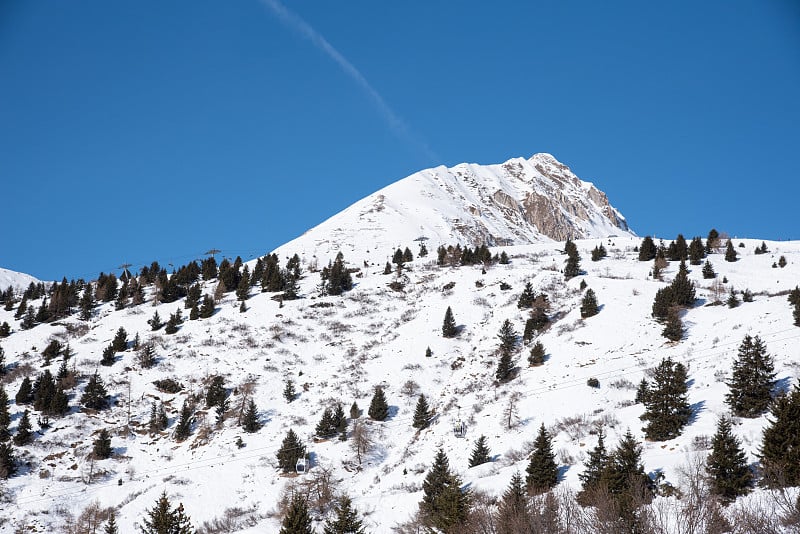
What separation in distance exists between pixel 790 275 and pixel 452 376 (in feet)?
172

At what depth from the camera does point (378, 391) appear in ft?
191

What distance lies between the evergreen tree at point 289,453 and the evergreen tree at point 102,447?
16.5 m

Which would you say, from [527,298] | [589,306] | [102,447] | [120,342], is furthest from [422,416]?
[120,342]

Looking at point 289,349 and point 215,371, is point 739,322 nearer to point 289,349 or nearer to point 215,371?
point 289,349

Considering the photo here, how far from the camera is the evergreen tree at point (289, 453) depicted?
49.3 metres

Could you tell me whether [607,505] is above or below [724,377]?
below

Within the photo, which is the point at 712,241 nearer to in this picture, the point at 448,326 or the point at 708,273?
the point at 708,273

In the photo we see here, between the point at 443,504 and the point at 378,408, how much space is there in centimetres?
2983

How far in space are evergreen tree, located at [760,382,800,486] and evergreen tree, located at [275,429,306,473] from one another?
119 feet

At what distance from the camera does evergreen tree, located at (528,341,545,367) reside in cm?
5856

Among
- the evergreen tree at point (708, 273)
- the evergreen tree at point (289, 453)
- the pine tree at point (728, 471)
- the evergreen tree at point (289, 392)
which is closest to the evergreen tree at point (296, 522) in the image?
the pine tree at point (728, 471)

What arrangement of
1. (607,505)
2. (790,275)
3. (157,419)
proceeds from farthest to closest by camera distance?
(790,275) < (157,419) < (607,505)

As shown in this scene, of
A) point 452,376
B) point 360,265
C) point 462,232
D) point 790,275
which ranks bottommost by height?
point 452,376

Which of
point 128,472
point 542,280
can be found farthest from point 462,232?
point 128,472
